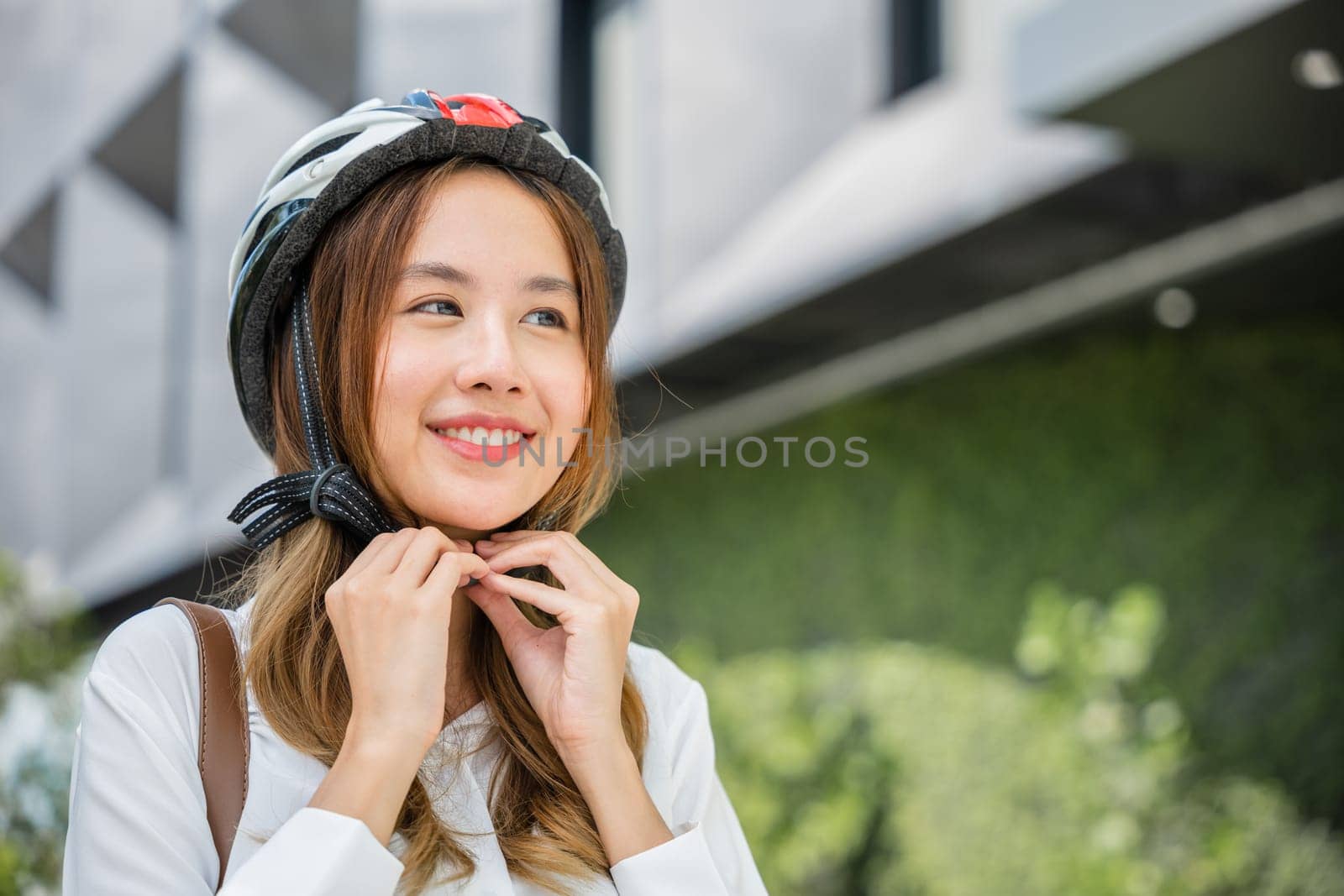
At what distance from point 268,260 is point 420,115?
0.26 m

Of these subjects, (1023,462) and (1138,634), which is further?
(1023,462)

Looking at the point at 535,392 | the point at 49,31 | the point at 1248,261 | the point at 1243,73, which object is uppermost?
the point at 49,31

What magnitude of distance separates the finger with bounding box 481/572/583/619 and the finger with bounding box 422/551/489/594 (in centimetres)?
8

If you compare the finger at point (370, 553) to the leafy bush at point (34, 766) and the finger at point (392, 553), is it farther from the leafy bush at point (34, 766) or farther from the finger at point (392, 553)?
the leafy bush at point (34, 766)

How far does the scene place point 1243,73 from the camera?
10.5 ft

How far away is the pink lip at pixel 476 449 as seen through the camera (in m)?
1.51

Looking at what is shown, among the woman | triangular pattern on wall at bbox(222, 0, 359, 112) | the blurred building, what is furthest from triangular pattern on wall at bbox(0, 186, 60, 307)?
the woman

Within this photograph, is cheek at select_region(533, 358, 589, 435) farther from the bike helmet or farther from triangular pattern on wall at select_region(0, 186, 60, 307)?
triangular pattern on wall at select_region(0, 186, 60, 307)

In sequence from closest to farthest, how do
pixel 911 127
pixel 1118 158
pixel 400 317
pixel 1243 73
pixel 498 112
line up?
pixel 400 317 → pixel 498 112 → pixel 1243 73 → pixel 1118 158 → pixel 911 127

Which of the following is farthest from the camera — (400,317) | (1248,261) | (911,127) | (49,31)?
(49,31)

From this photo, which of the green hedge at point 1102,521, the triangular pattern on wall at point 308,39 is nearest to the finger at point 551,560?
the green hedge at point 1102,521

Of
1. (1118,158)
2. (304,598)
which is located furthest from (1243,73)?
(304,598)

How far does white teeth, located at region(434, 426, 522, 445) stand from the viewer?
151 centimetres

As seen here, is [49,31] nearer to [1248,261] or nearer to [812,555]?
[812,555]
